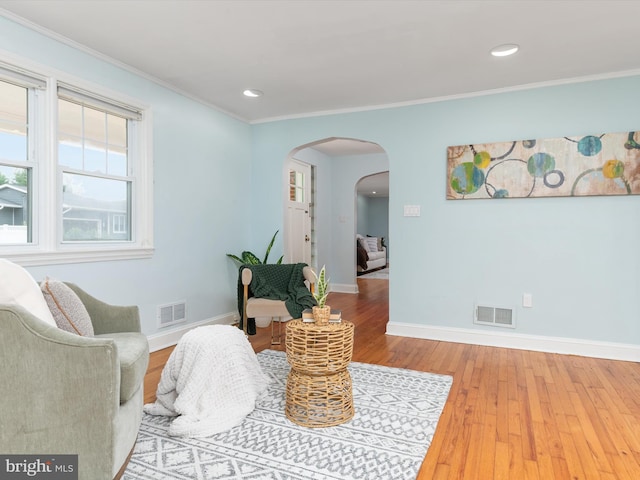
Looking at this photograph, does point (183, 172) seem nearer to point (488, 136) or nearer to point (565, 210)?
point (488, 136)

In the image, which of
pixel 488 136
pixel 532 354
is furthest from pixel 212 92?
pixel 532 354

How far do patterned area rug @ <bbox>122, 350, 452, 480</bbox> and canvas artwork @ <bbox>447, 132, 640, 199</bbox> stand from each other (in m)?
2.13

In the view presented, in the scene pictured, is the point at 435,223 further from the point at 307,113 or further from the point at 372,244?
the point at 372,244

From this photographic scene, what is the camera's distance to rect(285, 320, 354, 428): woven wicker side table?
2.10 metres

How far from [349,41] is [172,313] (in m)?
2.80

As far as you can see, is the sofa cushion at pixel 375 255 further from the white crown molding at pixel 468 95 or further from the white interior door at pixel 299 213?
the white crown molding at pixel 468 95

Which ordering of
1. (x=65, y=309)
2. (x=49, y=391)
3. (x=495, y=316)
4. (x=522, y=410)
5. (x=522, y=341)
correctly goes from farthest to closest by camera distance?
1. (x=495, y=316)
2. (x=522, y=341)
3. (x=522, y=410)
4. (x=65, y=309)
5. (x=49, y=391)

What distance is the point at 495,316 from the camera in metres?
3.71

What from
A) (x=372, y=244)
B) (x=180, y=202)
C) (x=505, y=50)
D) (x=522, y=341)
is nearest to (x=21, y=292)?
(x=180, y=202)

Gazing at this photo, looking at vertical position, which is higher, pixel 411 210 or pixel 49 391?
pixel 411 210

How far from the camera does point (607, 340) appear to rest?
3367 mm

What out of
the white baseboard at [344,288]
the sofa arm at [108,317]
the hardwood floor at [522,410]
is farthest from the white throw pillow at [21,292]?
the white baseboard at [344,288]

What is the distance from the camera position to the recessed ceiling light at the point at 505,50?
2795 mm

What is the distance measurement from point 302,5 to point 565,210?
2825 mm
